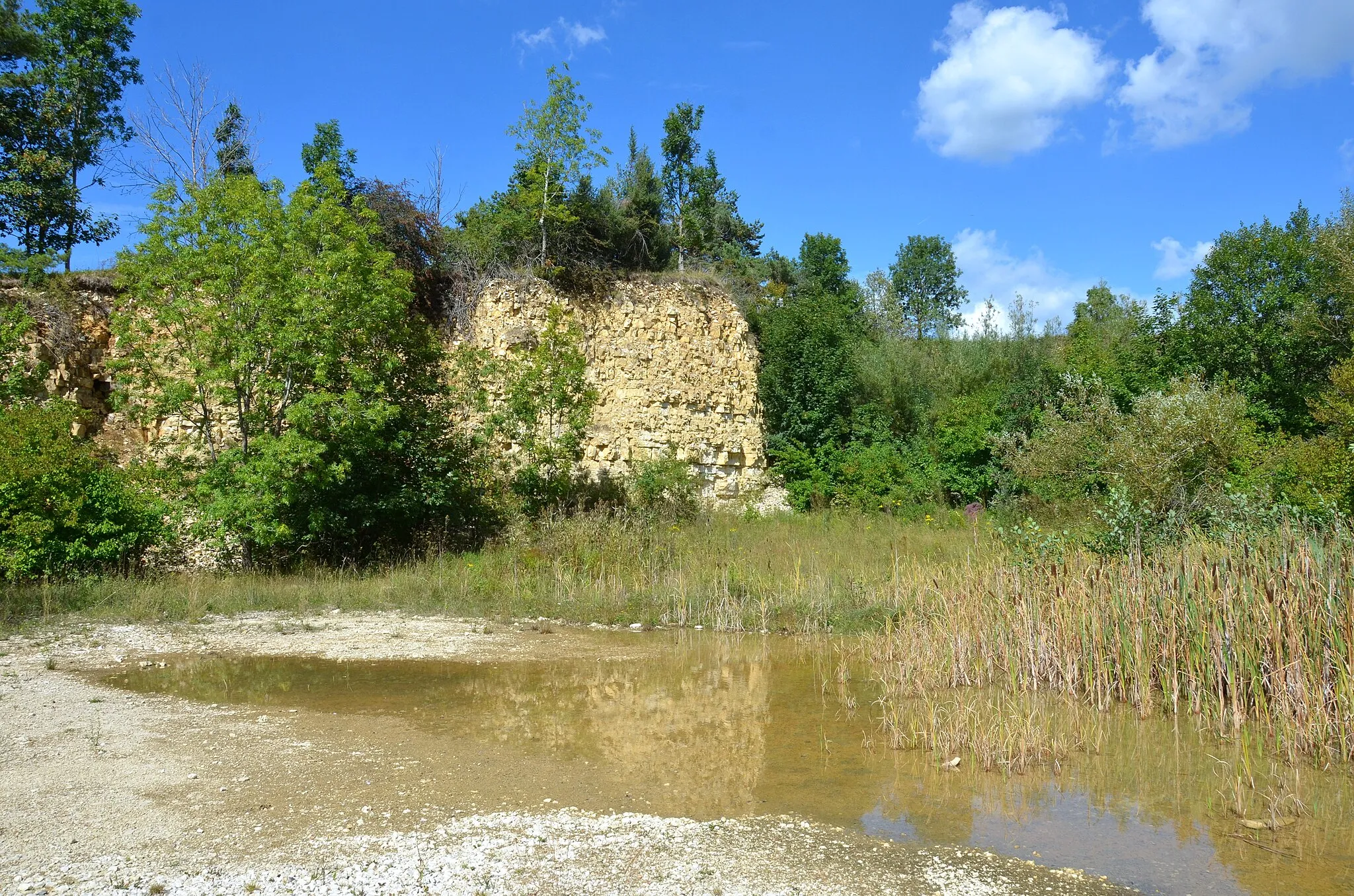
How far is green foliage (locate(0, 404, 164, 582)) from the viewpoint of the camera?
508 inches

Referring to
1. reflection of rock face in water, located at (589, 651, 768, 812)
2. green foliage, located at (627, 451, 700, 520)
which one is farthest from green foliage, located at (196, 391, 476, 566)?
reflection of rock face in water, located at (589, 651, 768, 812)

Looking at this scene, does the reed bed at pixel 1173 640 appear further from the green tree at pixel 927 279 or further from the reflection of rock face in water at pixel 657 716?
the green tree at pixel 927 279

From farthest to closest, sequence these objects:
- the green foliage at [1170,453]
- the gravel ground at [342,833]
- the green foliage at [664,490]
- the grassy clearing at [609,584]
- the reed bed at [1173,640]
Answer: the green foliage at [664,490] < the grassy clearing at [609,584] < the green foliage at [1170,453] < the reed bed at [1173,640] < the gravel ground at [342,833]

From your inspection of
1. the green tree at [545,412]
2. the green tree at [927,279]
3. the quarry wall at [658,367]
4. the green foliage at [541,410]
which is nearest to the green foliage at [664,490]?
the quarry wall at [658,367]

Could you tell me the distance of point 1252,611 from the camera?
7.73 m

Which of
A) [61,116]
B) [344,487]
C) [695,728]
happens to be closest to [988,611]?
[695,728]

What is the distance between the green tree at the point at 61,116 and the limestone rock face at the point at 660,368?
10.2 metres

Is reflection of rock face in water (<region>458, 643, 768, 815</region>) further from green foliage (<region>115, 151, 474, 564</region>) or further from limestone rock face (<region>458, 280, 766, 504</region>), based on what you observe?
limestone rock face (<region>458, 280, 766, 504</region>)

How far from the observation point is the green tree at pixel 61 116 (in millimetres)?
20797

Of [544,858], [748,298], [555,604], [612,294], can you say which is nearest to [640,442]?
[612,294]

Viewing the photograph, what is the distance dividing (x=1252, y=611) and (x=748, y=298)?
20.6 meters

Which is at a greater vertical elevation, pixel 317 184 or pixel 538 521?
pixel 317 184

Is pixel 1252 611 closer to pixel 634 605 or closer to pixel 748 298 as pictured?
pixel 634 605

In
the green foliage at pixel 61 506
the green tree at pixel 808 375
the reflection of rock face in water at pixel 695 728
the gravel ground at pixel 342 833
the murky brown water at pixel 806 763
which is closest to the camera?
the gravel ground at pixel 342 833
